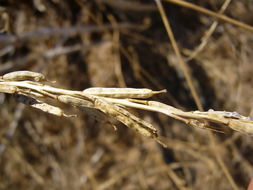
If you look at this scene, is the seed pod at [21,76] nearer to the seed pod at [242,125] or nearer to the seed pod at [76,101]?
the seed pod at [76,101]

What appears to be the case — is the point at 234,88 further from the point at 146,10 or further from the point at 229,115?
the point at 229,115

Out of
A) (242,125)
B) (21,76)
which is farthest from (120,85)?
(242,125)

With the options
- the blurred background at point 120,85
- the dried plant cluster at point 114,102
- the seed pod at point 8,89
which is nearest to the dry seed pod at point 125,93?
the dried plant cluster at point 114,102

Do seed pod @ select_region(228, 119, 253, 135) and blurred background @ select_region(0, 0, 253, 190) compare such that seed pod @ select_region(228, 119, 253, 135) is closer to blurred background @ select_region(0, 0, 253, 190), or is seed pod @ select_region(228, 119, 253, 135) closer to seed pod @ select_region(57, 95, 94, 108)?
seed pod @ select_region(57, 95, 94, 108)

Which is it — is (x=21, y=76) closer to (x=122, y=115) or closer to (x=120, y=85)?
(x=122, y=115)

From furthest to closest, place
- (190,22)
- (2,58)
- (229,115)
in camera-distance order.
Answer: (2,58) → (190,22) → (229,115)

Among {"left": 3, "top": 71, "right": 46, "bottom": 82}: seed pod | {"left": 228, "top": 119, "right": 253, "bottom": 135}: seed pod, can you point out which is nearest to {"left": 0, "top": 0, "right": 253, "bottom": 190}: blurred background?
{"left": 3, "top": 71, "right": 46, "bottom": 82}: seed pod

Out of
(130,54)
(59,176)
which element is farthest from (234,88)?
(59,176)
